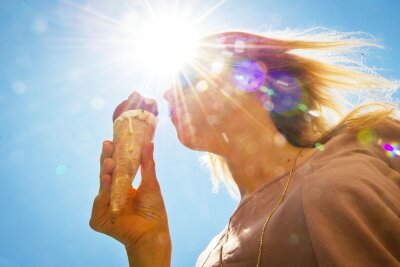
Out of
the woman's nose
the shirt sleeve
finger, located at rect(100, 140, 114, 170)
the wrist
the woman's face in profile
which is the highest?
the woman's nose

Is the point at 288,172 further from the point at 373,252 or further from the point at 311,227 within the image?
the point at 373,252

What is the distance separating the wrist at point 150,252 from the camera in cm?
243

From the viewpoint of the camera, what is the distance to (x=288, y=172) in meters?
2.30

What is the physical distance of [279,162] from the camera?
251 centimetres

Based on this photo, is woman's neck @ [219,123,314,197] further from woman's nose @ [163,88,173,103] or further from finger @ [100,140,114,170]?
finger @ [100,140,114,170]

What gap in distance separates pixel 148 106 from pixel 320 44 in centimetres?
177

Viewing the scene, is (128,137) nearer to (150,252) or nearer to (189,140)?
(189,140)

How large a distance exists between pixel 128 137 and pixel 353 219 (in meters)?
1.71

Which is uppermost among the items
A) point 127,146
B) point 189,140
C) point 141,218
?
point 189,140

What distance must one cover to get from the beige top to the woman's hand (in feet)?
1.62

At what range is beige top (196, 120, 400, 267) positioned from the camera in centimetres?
139

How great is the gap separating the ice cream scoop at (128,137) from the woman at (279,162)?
2.8 inches

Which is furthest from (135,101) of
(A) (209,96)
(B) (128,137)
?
(A) (209,96)

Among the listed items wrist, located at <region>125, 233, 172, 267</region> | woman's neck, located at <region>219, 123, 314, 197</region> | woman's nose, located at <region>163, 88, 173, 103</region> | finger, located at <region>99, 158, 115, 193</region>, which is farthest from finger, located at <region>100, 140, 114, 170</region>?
woman's neck, located at <region>219, 123, 314, 197</region>
